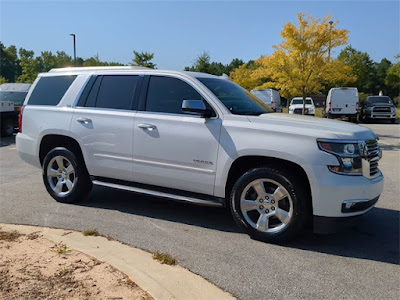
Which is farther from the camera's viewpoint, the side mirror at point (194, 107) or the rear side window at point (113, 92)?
the rear side window at point (113, 92)

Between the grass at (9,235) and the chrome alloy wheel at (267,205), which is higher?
the chrome alloy wheel at (267,205)

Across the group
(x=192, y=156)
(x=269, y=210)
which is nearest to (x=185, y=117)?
(x=192, y=156)

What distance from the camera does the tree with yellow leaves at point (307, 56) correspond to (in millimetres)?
14039

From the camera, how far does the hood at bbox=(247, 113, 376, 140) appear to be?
3.82 metres

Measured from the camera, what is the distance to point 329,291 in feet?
10.2

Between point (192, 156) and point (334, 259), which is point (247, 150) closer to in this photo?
point (192, 156)

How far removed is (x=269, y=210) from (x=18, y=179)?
211 inches

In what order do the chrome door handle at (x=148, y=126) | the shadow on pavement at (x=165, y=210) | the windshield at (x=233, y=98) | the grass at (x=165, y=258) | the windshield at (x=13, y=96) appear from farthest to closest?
the windshield at (x=13, y=96)
the shadow on pavement at (x=165, y=210)
the chrome door handle at (x=148, y=126)
the windshield at (x=233, y=98)
the grass at (x=165, y=258)

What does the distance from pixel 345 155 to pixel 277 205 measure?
2.88ft

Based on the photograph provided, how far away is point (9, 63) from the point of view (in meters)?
74.4

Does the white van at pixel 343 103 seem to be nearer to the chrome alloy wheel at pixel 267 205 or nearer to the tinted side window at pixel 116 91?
the tinted side window at pixel 116 91

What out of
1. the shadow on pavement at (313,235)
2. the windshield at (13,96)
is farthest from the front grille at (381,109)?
the windshield at (13,96)

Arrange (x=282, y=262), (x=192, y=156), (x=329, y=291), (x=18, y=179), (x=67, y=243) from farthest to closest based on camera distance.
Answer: (x=18, y=179), (x=192, y=156), (x=67, y=243), (x=282, y=262), (x=329, y=291)

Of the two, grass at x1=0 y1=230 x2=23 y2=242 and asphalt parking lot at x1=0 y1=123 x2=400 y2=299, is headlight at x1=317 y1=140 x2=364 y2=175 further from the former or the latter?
grass at x1=0 y1=230 x2=23 y2=242
